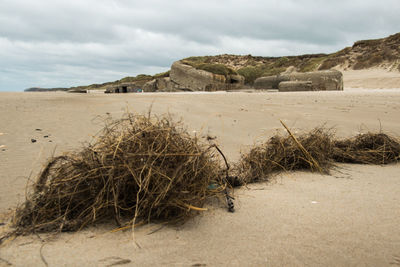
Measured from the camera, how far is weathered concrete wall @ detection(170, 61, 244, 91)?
15531 millimetres

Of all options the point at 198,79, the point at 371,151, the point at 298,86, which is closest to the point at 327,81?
the point at 298,86

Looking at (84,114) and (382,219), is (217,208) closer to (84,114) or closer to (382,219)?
(382,219)

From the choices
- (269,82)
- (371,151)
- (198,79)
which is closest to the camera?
(371,151)

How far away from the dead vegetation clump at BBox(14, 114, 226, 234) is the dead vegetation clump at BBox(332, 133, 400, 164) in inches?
73.6

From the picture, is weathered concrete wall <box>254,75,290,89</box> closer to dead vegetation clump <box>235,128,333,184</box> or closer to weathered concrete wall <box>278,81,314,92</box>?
weathered concrete wall <box>278,81,314,92</box>

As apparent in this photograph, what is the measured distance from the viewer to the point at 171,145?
4.98 ft

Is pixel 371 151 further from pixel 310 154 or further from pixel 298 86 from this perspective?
pixel 298 86

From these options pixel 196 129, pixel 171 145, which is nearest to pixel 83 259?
pixel 171 145

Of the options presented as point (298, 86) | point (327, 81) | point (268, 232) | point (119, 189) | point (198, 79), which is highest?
point (198, 79)

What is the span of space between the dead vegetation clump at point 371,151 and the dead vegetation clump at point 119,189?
1869mm

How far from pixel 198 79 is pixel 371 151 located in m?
13.6

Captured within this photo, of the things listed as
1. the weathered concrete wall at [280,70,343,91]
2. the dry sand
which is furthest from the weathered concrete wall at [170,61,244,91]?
the dry sand

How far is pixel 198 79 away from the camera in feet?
51.7

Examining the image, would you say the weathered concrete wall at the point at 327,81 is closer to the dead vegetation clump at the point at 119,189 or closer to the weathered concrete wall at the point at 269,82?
the weathered concrete wall at the point at 269,82
